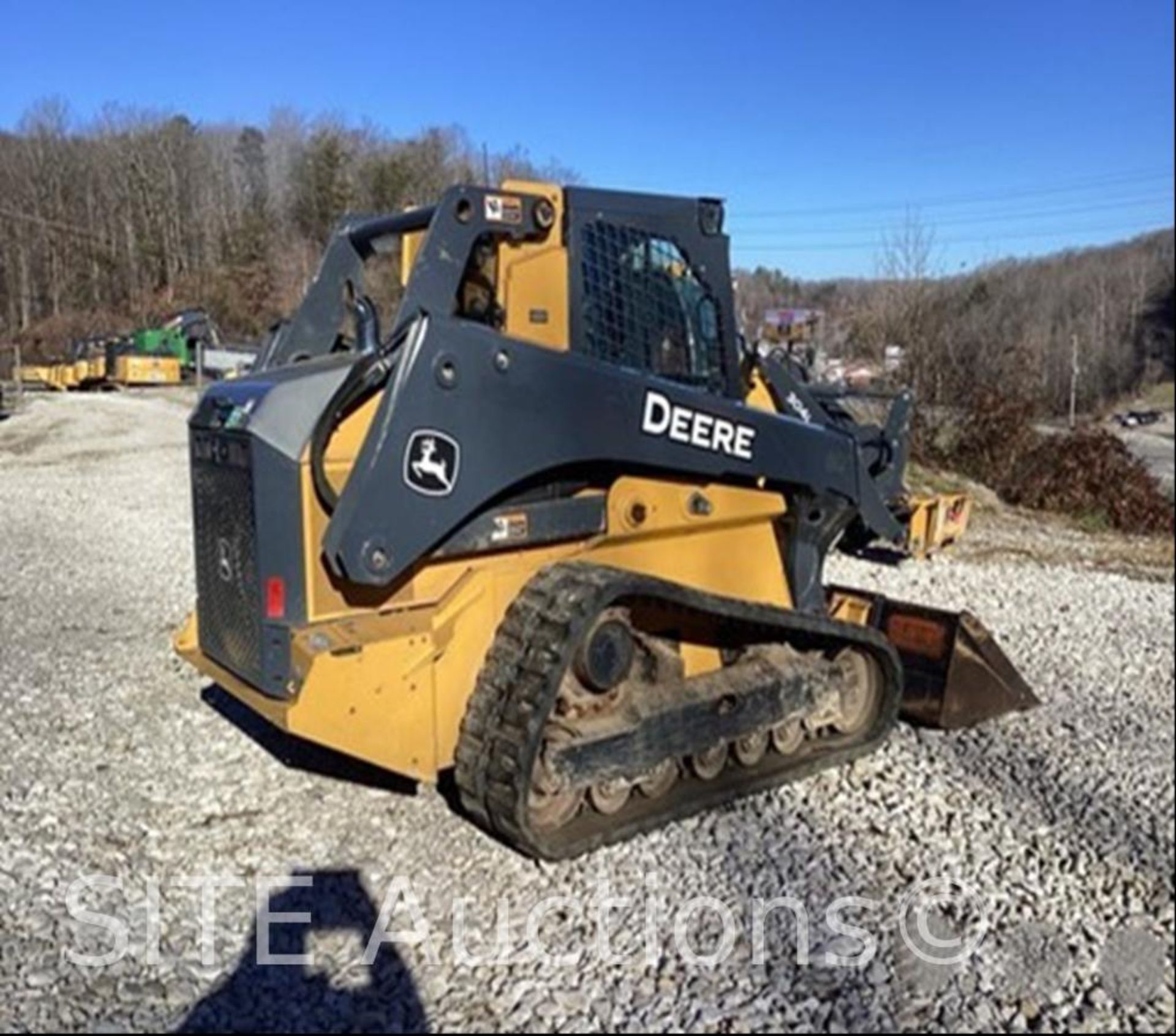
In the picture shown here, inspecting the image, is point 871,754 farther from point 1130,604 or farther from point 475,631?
point 1130,604

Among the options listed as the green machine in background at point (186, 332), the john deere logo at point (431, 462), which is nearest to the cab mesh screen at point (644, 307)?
the john deere logo at point (431, 462)

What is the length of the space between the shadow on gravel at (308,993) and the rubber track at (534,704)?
541 millimetres

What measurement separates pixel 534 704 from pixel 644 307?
173 centimetres

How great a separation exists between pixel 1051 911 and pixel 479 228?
3.04m

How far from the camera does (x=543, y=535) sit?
3.78 metres

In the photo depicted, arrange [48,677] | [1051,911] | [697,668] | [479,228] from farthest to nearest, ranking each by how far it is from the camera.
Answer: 1. [48,677]
2. [697,668]
3. [479,228]
4. [1051,911]

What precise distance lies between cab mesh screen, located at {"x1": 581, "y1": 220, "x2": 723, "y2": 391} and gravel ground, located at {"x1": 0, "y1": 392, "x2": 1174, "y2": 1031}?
73.0 inches

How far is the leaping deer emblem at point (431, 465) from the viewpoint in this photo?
10.7 feet

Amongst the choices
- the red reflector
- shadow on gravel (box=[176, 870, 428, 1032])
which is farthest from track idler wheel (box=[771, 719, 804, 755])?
the red reflector

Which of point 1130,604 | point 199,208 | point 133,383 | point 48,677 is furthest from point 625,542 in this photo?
point 133,383

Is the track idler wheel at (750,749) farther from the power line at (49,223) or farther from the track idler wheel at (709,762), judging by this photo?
the power line at (49,223)

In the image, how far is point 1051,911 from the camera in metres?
3.29

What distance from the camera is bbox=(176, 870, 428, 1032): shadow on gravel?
2691mm

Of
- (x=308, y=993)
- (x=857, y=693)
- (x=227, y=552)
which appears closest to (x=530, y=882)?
(x=308, y=993)
